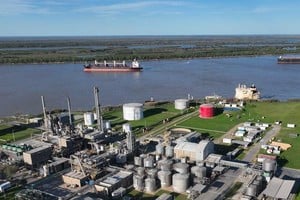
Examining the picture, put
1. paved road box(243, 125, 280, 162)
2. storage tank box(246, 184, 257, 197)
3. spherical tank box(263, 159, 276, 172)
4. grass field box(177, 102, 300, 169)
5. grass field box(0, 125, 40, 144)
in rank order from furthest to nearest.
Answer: grass field box(0, 125, 40, 144)
grass field box(177, 102, 300, 169)
paved road box(243, 125, 280, 162)
spherical tank box(263, 159, 276, 172)
storage tank box(246, 184, 257, 197)

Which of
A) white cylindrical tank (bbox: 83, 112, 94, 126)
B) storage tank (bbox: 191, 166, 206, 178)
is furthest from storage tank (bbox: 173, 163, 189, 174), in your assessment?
white cylindrical tank (bbox: 83, 112, 94, 126)

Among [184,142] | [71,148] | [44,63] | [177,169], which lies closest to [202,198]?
→ [177,169]

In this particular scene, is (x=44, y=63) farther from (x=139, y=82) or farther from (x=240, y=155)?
(x=240, y=155)

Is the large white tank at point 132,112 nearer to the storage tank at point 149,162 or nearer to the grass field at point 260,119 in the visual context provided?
the grass field at point 260,119

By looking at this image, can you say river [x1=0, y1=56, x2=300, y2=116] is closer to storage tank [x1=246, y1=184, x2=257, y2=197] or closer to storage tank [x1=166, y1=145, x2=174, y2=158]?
storage tank [x1=166, y1=145, x2=174, y2=158]

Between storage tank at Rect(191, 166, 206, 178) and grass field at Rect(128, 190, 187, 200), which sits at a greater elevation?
storage tank at Rect(191, 166, 206, 178)

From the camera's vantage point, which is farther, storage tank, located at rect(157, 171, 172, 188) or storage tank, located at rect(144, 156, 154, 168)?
storage tank, located at rect(144, 156, 154, 168)
